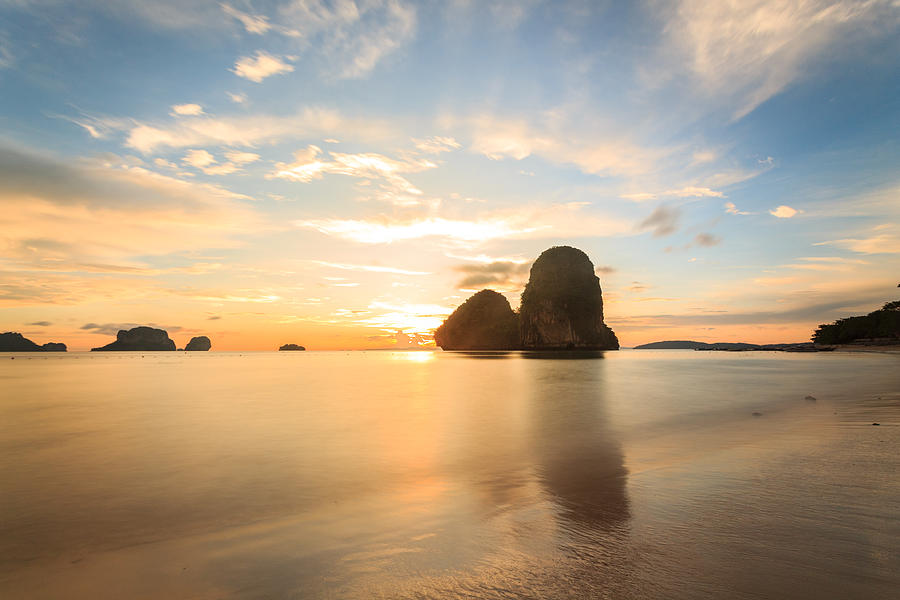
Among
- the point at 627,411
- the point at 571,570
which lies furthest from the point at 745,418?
the point at 571,570

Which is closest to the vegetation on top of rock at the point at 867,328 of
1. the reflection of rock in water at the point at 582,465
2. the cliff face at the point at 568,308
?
the cliff face at the point at 568,308

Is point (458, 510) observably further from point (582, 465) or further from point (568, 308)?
point (568, 308)

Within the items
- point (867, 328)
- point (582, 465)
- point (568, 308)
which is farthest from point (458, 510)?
point (568, 308)

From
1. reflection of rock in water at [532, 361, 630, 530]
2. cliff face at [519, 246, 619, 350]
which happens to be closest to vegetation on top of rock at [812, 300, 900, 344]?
cliff face at [519, 246, 619, 350]

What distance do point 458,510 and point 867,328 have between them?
168 m

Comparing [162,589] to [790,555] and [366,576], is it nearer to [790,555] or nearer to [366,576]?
[366,576]

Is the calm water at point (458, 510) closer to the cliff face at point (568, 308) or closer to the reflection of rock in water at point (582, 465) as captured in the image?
the reflection of rock in water at point (582, 465)

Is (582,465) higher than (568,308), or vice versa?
(568,308)

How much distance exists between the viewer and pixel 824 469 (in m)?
8.14

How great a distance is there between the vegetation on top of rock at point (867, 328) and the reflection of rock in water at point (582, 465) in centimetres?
13024

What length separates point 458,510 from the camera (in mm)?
6906

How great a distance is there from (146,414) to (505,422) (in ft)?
54.6

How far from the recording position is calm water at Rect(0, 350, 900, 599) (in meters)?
4.38

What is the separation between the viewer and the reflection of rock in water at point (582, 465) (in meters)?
6.39
